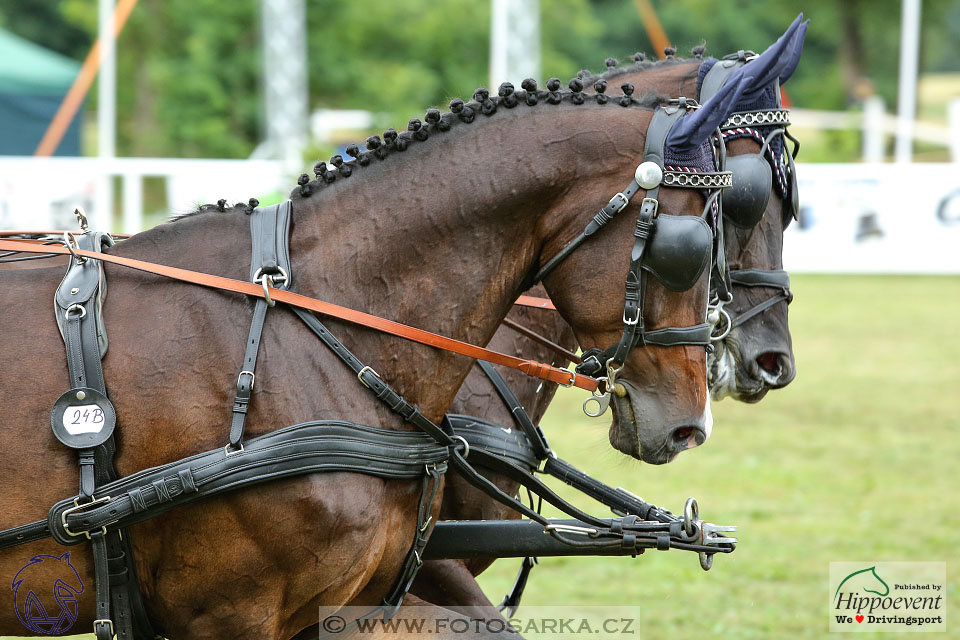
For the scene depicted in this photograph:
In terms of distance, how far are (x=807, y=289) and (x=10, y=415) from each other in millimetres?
16935

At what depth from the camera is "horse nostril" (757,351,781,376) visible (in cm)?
368

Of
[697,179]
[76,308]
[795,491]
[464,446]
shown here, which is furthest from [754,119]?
[795,491]

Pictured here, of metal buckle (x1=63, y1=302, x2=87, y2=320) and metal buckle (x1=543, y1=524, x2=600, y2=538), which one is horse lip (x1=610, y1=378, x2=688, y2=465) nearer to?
metal buckle (x1=543, y1=524, x2=600, y2=538)

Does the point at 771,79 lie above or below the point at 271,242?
above

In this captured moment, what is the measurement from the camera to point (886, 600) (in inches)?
184

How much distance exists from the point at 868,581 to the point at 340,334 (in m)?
3.37

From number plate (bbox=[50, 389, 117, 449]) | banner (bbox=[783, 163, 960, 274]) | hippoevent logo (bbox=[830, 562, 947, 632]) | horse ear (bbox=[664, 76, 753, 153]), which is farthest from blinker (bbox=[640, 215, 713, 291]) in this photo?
banner (bbox=[783, 163, 960, 274])

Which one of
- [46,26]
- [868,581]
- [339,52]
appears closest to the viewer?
[868,581]

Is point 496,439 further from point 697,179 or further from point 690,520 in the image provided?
point 697,179

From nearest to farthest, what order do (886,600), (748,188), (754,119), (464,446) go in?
(464,446) → (748,188) → (754,119) → (886,600)

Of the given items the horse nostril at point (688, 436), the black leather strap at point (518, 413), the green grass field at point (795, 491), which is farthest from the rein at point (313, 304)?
the black leather strap at point (518, 413)

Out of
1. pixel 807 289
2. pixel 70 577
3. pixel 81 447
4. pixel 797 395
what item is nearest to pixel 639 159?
pixel 81 447

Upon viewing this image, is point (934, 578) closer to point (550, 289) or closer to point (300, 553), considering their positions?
point (550, 289)

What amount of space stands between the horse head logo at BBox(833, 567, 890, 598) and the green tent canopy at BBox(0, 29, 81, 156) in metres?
16.0
